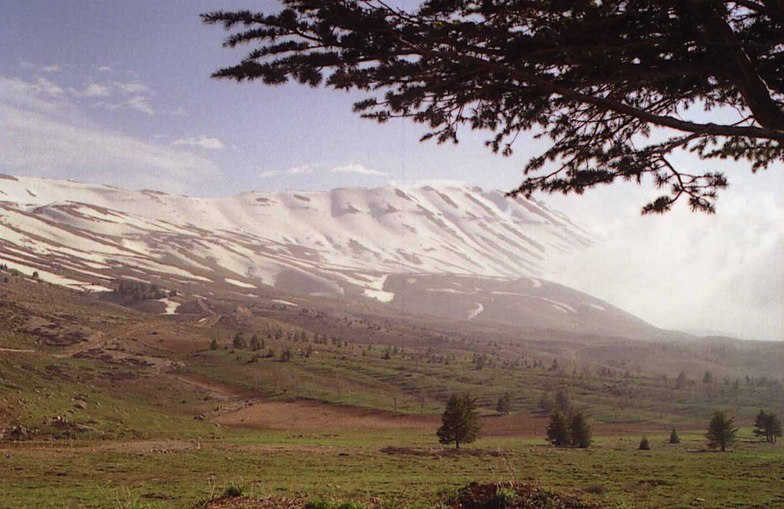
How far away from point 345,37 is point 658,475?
36.9m

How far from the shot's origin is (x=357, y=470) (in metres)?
32.6

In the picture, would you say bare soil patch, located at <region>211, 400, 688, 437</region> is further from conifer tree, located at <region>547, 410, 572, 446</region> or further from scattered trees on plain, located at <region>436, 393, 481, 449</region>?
scattered trees on plain, located at <region>436, 393, 481, 449</region>

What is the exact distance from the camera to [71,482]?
23906 millimetres

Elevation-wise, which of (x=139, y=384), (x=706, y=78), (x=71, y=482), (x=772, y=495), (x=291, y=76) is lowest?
(x=139, y=384)

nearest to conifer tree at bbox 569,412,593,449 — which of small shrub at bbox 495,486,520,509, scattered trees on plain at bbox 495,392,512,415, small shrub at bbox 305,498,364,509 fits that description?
scattered trees on plain at bbox 495,392,512,415

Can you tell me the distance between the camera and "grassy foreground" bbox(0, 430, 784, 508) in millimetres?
21812

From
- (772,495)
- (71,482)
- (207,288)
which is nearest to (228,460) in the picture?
(71,482)

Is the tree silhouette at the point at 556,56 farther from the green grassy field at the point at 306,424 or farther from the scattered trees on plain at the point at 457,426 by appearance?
the scattered trees on plain at the point at 457,426

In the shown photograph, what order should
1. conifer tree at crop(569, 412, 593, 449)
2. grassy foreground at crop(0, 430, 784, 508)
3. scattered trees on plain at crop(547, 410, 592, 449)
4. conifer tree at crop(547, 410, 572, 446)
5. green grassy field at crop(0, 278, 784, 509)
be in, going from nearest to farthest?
grassy foreground at crop(0, 430, 784, 508)
green grassy field at crop(0, 278, 784, 509)
conifer tree at crop(569, 412, 593, 449)
scattered trees on plain at crop(547, 410, 592, 449)
conifer tree at crop(547, 410, 572, 446)

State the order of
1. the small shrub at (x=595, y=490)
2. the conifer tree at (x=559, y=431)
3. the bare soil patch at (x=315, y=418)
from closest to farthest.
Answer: the small shrub at (x=595, y=490)
the conifer tree at (x=559, y=431)
the bare soil patch at (x=315, y=418)

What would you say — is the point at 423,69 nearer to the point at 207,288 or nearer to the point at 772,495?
the point at 772,495

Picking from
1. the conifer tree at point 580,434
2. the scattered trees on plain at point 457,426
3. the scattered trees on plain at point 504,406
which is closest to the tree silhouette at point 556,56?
the scattered trees on plain at point 457,426

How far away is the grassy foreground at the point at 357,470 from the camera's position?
2181cm

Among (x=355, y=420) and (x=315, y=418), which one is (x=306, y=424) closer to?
(x=315, y=418)
